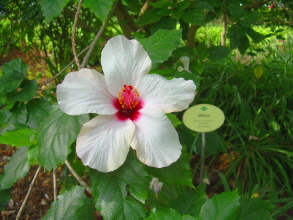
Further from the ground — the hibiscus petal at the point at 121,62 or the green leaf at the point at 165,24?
the hibiscus petal at the point at 121,62

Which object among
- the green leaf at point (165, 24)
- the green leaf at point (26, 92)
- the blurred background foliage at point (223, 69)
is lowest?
the blurred background foliage at point (223, 69)

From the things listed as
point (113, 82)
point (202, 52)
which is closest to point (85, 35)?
point (202, 52)

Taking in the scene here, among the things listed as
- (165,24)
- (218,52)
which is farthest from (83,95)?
(218,52)

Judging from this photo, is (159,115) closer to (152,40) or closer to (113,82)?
(113,82)

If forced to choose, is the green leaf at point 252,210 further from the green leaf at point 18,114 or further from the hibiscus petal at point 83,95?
the green leaf at point 18,114

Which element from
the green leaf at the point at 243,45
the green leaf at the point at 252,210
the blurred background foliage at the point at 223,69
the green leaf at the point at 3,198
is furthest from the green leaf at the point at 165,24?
the green leaf at the point at 3,198

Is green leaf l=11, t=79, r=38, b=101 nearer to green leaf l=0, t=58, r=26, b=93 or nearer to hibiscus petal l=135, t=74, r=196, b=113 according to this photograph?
green leaf l=0, t=58, r=26, b=93

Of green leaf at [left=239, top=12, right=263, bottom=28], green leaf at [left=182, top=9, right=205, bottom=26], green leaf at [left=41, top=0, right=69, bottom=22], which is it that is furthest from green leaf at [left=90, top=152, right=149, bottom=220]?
green leaf at [left=239, top=12, right=263, bottom=28]
